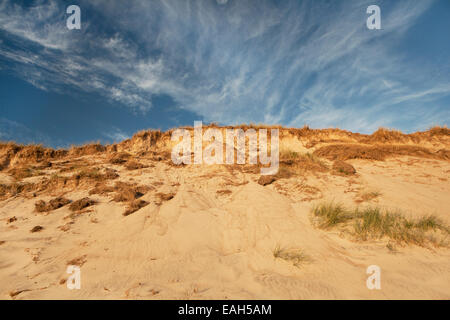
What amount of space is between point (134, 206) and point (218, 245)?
2.76m

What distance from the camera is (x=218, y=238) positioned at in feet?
14.0

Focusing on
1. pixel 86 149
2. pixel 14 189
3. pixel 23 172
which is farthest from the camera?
pixel 86 149

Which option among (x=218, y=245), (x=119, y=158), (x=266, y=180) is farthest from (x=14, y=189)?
(x=266, y=180)

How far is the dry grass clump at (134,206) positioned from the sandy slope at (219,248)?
26 cm

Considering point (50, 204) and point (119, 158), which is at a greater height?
point (119, 158)

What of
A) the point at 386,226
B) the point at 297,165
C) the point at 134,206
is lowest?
the point at 386,226

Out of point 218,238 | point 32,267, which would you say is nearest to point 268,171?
point 218,238

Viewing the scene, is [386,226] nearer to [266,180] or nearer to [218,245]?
[218,245]

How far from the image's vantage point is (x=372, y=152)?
9.77 m

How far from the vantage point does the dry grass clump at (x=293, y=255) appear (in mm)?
3119

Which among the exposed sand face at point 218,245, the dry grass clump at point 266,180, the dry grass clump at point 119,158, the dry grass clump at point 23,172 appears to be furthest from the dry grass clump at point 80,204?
the dry grass clump at point 266,180

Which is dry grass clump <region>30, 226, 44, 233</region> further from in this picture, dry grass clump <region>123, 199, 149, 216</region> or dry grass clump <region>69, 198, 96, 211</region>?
dry grass clump <region>123, 199, 149, 216</region>
